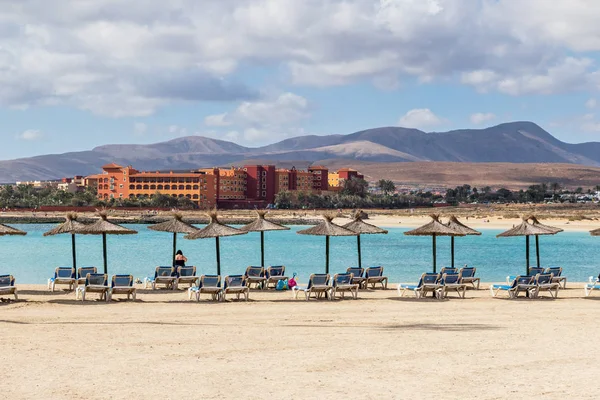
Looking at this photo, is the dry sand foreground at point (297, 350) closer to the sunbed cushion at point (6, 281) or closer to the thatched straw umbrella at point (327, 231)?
the sunbed cushion at point (6, 281)

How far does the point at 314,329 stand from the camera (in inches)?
Answer: 478

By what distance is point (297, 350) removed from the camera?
10141 mm

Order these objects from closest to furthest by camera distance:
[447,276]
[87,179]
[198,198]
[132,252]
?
[447,276] → [132,252] → [198,198] → [87,179]

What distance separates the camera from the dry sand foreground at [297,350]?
799cm

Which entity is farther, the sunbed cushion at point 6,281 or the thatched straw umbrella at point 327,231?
Result: the thatched straw umbrella at point 327,231

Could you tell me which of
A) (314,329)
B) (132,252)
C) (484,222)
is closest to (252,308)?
(314,329)

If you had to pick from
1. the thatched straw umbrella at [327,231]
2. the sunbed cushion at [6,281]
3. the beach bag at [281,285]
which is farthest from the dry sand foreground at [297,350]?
the thatched straw umbrella at [327,231]

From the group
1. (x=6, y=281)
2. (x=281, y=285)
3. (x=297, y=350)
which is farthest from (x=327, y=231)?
(x=297, y=350)

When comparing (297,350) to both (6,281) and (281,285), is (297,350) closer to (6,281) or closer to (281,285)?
(6,281)

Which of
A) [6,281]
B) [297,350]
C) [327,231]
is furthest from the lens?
[327,231]

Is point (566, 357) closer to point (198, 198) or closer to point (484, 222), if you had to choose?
point (484, 222)

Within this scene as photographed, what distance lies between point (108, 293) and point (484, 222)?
2753 inches

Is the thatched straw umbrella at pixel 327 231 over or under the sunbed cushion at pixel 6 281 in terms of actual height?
over

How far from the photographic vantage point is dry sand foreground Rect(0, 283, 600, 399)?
7988 mm
